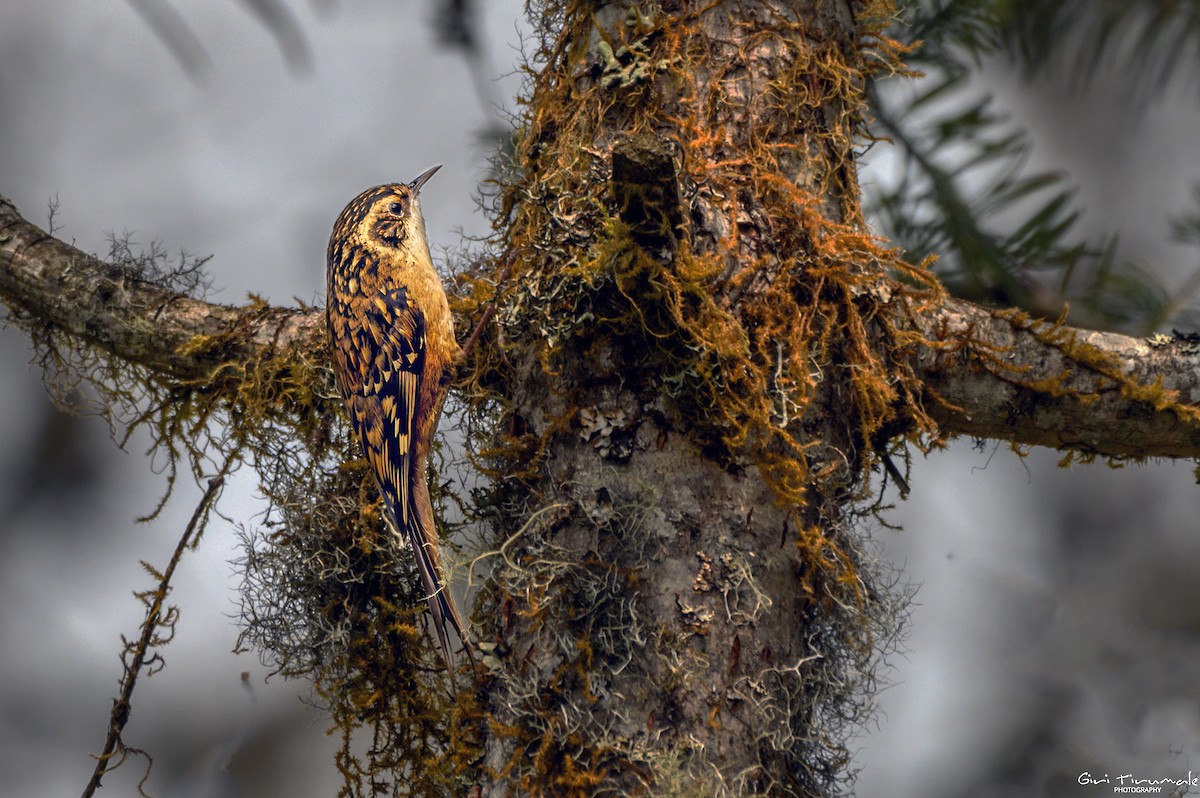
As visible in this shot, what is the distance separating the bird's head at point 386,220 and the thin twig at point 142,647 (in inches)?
36.9

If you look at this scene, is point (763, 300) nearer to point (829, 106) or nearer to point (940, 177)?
point (829, 106)

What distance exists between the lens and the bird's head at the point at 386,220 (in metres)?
3.49

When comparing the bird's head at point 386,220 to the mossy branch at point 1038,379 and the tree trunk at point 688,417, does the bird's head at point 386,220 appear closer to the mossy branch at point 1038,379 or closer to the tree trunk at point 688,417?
the mossy branch at point 1038,379

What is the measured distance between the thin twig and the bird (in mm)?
598

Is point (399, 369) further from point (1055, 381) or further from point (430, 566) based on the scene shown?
point (1055, 381)

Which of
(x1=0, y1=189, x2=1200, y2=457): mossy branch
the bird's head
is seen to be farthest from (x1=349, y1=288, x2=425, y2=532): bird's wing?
the bird's head

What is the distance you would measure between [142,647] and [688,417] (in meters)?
1.87

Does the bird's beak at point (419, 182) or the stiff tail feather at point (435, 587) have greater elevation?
the bird's beak at point (419, 182)

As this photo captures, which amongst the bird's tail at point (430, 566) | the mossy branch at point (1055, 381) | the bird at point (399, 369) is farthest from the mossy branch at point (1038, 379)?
the bird's tail at point (430, 566)

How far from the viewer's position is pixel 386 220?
359 cm

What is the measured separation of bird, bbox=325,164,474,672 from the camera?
8.76 ft

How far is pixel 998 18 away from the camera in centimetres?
282

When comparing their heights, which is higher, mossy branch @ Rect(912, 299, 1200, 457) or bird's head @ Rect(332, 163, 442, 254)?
bird's head @ Rect(332, 163, 442, 254)

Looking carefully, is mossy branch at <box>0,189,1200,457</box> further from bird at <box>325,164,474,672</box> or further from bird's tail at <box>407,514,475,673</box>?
bird's tail at <box>407,514,475,673</box>
